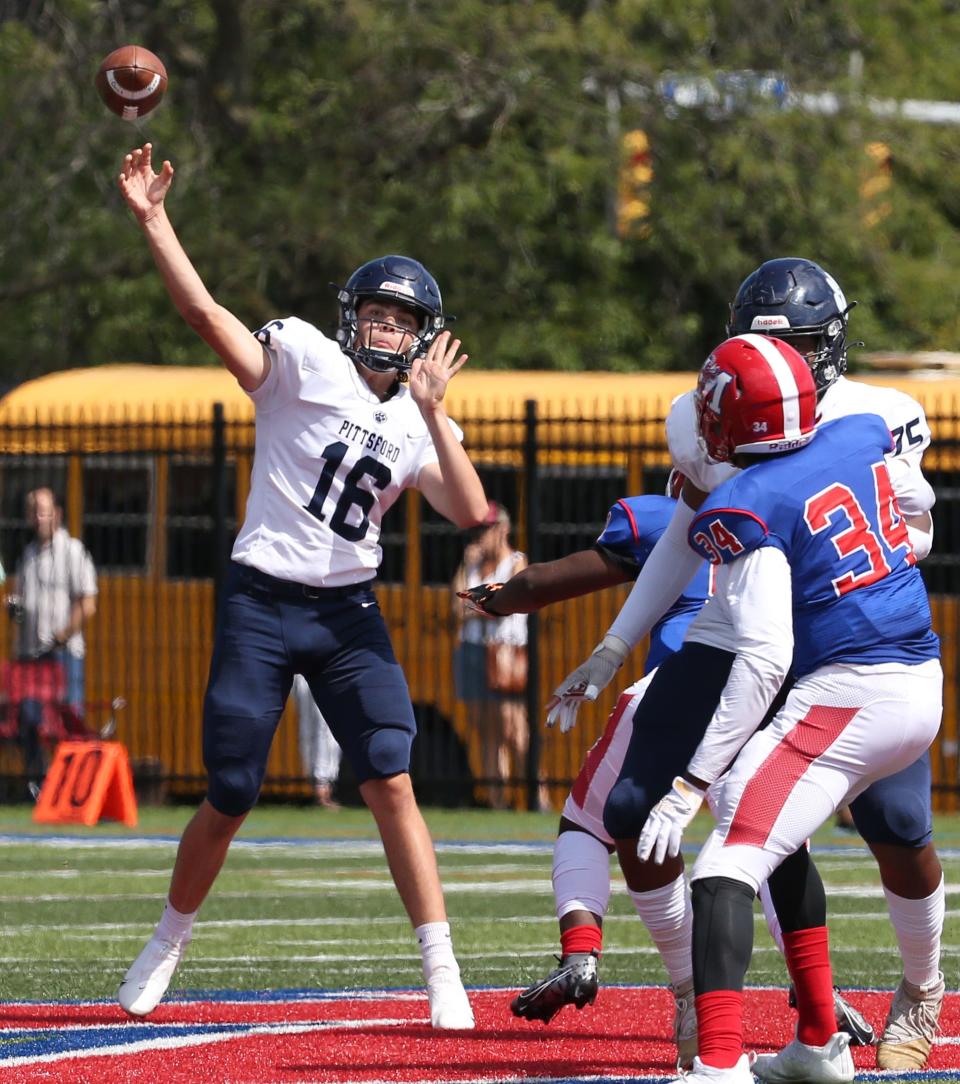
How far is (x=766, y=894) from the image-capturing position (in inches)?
226

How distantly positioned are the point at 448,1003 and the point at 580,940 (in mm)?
595

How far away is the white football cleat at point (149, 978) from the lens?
6316 mm

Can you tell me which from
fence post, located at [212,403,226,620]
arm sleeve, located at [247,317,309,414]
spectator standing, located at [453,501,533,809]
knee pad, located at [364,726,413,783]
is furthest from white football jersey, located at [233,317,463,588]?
fence post, located at [212,403,226,620]

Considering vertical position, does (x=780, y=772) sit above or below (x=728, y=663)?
below

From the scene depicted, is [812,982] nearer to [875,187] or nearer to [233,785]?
[233,785]

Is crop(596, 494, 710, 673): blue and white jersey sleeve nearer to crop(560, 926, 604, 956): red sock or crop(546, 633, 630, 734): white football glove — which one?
crop(546, 633, 630, 734): white football glove

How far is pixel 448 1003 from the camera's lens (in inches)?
242

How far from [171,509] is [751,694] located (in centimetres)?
1141

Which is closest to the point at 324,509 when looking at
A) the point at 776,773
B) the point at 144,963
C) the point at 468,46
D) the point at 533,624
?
the point at 144,963

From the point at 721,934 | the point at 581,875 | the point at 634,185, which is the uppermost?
the point at 634,185

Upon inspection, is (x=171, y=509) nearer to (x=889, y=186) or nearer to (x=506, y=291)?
(x=506, y=291)

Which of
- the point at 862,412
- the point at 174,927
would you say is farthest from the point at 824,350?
the point at 174,927

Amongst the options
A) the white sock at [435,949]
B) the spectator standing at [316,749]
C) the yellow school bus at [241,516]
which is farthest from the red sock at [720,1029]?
the spectator standing at [316,749]

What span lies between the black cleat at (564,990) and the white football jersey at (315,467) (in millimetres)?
1351
